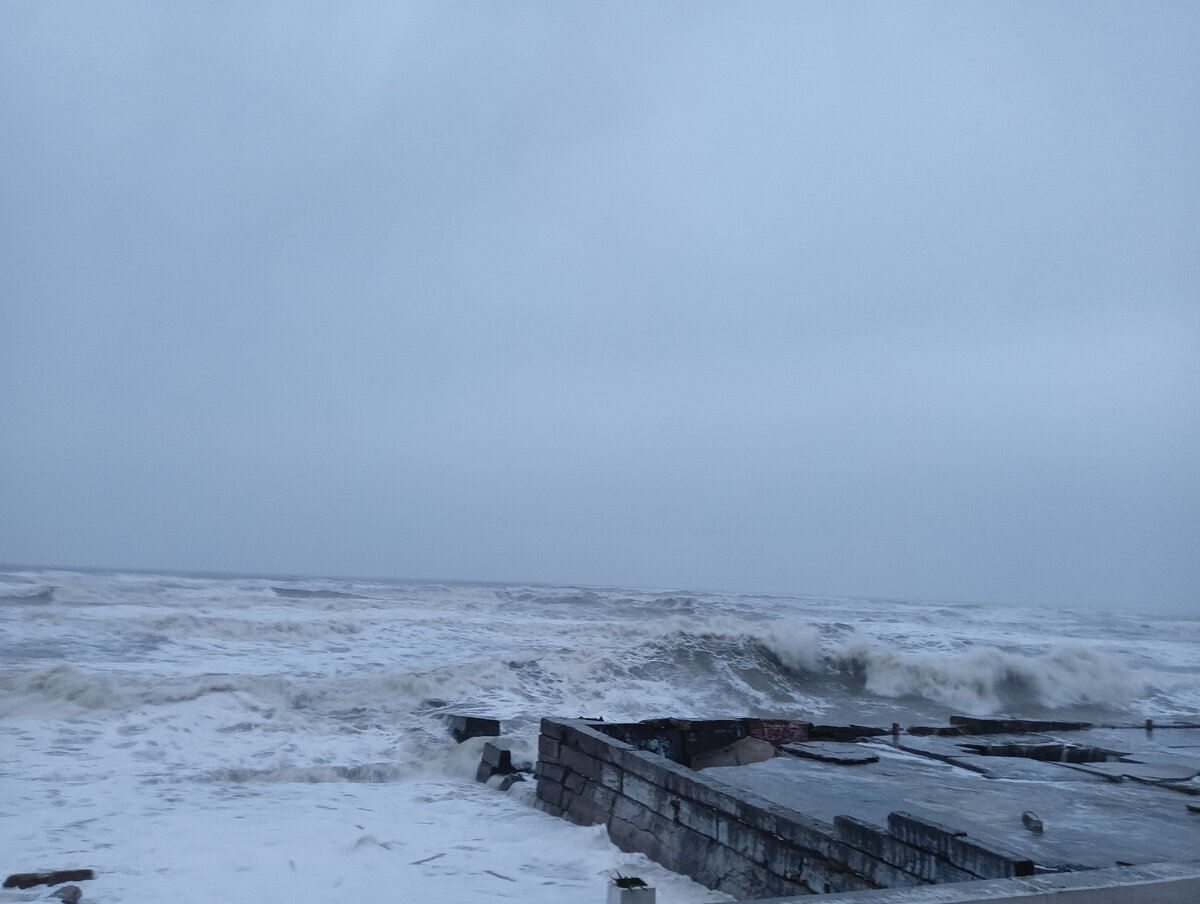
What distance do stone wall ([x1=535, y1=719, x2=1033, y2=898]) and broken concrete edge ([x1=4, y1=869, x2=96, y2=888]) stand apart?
150 inches

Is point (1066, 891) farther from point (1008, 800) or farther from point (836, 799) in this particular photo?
point (1008, 800)

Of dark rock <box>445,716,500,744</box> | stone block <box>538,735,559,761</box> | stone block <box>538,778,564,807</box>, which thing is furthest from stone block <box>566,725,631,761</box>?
dark rock <box>445,716,500,744</box>

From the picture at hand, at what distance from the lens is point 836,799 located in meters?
6.64

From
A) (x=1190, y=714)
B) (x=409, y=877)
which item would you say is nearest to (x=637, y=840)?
(x=409, y=877)

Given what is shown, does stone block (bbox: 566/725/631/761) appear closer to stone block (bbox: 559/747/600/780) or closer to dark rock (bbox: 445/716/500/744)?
stone block (bbox: 559/747/600/780)

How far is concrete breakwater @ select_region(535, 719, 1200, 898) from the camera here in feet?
15.6

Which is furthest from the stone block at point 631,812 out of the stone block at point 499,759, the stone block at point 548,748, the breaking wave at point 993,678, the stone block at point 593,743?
the breaking wave at point 993,678

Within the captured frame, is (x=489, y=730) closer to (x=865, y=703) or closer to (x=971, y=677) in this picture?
(x=865, y=703)

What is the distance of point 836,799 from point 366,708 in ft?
35.2

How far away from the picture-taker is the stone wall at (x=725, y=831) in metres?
4.55

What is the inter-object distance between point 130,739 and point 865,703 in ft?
52.2

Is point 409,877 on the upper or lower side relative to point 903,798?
lower

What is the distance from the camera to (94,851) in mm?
6891

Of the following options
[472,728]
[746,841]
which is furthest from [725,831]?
[472,728]
